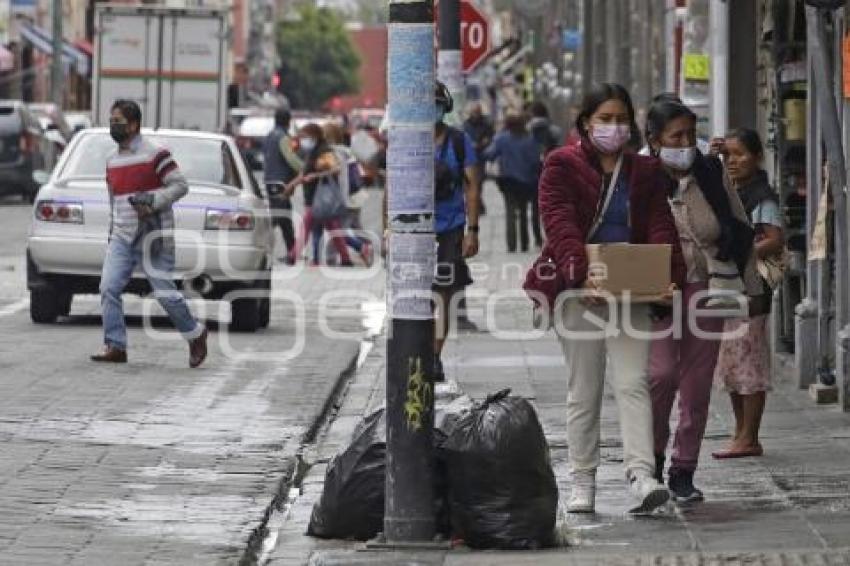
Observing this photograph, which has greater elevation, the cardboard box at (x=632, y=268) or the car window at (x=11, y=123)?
the car window at (x=11, y=123)

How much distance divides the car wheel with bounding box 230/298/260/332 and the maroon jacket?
9.87 meters

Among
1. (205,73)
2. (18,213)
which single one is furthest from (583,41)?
(18,213)

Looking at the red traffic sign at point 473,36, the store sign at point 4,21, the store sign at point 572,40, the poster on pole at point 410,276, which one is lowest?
the poster on pole at point 410,276

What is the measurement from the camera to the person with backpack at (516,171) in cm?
3350

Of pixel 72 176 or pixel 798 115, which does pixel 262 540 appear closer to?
pixel 798 115

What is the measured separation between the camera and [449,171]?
16.2 metres

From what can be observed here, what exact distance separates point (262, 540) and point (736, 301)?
232 cm

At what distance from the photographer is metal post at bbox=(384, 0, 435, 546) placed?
9602 mm

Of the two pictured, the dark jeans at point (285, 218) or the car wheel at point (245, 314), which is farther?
→ the dark jeans at point (285, 218)

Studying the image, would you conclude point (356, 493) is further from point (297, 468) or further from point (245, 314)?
point (245, 314)

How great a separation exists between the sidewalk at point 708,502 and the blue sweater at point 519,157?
16.6 m

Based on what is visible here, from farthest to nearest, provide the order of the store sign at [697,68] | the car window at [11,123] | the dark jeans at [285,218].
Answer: the car window at [11,123] < the dark jeans at [285,218] < the store sign at [697,68]

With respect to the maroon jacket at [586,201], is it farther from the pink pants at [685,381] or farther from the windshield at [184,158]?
the windshield at [184,158]

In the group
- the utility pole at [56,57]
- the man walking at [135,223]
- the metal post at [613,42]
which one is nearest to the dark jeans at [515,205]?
the metal post at [613,42]
